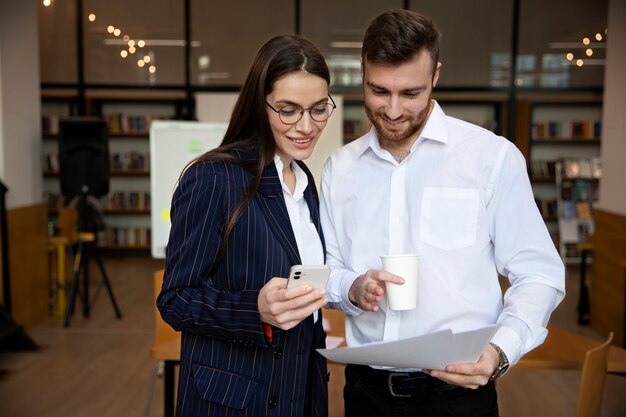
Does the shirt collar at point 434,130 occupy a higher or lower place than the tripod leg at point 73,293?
higher

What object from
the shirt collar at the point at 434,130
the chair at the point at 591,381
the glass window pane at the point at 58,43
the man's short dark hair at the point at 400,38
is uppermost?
the glass window pane at the point at 58,43

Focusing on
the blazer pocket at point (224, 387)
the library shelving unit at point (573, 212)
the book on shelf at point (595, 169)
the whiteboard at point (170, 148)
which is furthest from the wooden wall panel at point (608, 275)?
the blazer pocket at point (224, 387)

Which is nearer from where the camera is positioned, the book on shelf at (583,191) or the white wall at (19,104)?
the white wall at (19,104)

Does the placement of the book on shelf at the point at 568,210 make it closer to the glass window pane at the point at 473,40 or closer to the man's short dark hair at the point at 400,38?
the glass window pane at the point at 473,40

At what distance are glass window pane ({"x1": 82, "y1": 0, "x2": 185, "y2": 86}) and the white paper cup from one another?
8.68 meters

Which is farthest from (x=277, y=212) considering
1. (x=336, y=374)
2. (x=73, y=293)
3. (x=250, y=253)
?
(x=73, y=293)

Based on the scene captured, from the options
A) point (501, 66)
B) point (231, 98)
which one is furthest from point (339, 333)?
point (501, 66)

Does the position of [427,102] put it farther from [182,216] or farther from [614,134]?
[614,134]

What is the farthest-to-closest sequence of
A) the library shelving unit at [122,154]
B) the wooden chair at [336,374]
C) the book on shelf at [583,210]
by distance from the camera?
the library shelving unit at [122,154], the book on shelf at [583,210], the wooden chair at [336,374]

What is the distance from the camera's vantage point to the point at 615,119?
5.88m

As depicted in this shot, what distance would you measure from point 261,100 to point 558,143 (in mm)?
9315

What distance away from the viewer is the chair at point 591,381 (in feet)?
5.69

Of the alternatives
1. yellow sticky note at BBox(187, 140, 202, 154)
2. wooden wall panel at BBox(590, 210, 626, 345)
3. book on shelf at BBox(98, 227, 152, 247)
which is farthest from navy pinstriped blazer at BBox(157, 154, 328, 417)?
book on shelf at BBox(98, 227, 152, 247)

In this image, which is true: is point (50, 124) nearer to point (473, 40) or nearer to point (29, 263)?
point (29, 263)
